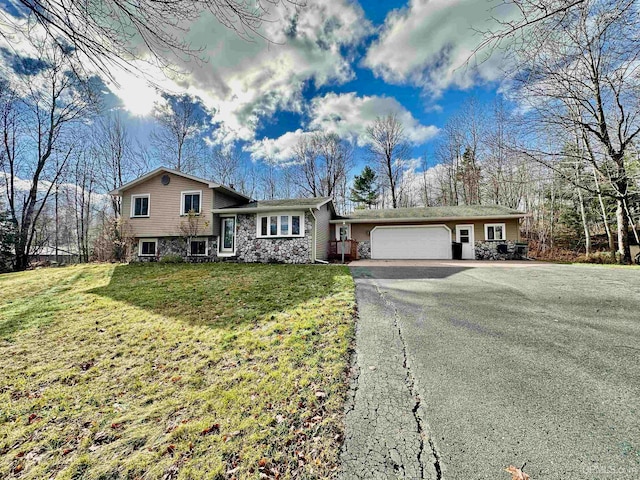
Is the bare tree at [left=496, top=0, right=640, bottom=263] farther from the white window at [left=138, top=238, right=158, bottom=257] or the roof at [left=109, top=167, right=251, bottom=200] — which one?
the white window at [left=138, top=238, right=158, bottom=257]

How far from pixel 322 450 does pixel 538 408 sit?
2.00 meters

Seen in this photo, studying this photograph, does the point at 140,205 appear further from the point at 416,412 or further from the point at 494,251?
the point at 494,251

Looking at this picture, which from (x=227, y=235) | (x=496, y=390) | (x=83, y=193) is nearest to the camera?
(x=496, y=390)

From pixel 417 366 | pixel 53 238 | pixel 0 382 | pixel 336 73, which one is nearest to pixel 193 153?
pixel 336 73

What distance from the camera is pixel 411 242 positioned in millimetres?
15648

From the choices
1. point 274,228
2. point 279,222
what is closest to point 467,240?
point 279,222

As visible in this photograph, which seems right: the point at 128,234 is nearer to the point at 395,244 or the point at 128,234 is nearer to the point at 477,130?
the point at 395,244

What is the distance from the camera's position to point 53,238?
24328mm

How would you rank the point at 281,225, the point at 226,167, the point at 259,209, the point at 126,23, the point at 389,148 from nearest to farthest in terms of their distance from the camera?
the point at 126,23 < the point at 259,209 < the point at 281,225 < the point at 389,148 < the point at 226,167

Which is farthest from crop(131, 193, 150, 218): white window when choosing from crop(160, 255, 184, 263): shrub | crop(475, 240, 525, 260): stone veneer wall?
crop(475, 240, 525, 260): stone veneer wall

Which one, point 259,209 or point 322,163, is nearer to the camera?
point 259,209

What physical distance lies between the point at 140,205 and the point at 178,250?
3.53m

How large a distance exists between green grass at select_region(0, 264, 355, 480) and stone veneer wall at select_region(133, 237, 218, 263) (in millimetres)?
8228

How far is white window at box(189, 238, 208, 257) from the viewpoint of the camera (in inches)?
568
